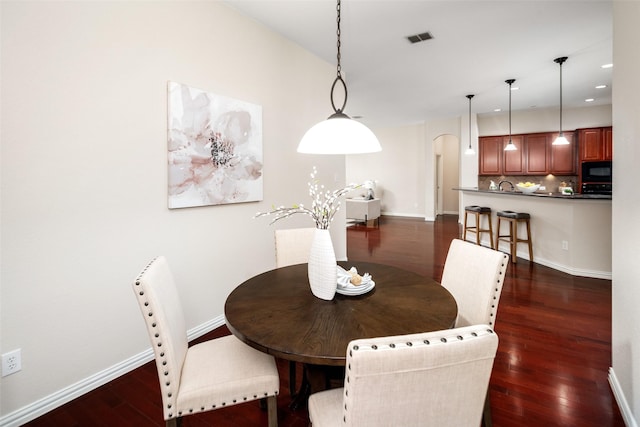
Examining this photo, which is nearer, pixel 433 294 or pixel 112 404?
pixel 433 294

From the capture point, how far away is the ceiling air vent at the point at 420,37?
11.3ft

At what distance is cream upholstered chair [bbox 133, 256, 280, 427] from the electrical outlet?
0.96 meters

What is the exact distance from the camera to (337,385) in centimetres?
163

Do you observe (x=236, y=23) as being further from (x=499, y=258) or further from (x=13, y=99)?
(x=499, y=258)

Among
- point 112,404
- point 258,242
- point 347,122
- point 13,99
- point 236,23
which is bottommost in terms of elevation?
point 112,404

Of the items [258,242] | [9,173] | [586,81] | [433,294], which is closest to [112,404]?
[9,173]

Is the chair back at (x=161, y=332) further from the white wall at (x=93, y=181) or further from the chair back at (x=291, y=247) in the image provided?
the chair back at (x=291, y=247)

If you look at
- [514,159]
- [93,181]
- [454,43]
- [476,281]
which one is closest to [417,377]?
[476,281]

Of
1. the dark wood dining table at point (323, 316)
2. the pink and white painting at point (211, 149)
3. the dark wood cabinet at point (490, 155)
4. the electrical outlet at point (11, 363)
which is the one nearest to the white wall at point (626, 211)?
the dark wood dining table at point (323, 316)

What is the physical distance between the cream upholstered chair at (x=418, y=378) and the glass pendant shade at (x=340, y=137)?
102 cm

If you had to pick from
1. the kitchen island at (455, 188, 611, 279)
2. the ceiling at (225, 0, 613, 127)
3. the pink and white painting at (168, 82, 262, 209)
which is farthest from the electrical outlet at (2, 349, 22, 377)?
the kitchen island at (455, 188, 611, 279)

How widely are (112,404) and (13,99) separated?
1.77 metres

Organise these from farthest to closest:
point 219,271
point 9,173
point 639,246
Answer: point 219,271 < point 9,173 < point 639,246

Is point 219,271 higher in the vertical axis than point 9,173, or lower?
lower
